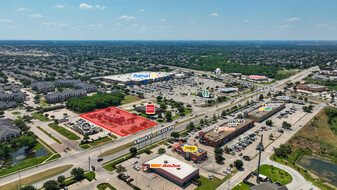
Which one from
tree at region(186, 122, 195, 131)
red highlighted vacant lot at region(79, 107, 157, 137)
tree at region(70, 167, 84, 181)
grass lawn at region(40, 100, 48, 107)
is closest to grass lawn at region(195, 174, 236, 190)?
tree at region(70, 167, 84, 181)

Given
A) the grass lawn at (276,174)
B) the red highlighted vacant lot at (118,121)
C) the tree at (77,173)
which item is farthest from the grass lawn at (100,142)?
the grass lawn at (276,174)

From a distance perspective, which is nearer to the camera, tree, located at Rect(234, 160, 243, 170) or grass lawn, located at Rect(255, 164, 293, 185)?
grass lawn, located at Rect(255, 164, 293, 185)

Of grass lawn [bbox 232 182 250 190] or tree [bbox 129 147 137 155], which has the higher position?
tree [bbox 129 147 137 155]

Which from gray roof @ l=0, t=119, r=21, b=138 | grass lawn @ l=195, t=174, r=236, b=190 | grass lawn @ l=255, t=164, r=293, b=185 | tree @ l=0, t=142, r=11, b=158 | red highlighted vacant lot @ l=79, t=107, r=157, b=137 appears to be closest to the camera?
grass lawn @ l=195, t=174, r=236, b=190

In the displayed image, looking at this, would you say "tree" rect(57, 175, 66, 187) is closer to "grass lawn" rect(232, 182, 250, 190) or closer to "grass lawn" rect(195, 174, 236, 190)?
"grass lawn" rect(195, 174, 236, 190)

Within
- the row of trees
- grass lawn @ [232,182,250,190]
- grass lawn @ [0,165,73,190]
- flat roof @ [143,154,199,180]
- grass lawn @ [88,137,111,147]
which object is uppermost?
the row of trees

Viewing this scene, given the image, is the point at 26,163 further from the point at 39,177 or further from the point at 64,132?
the point at 64,132

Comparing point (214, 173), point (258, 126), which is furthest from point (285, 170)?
point (258, 126)
